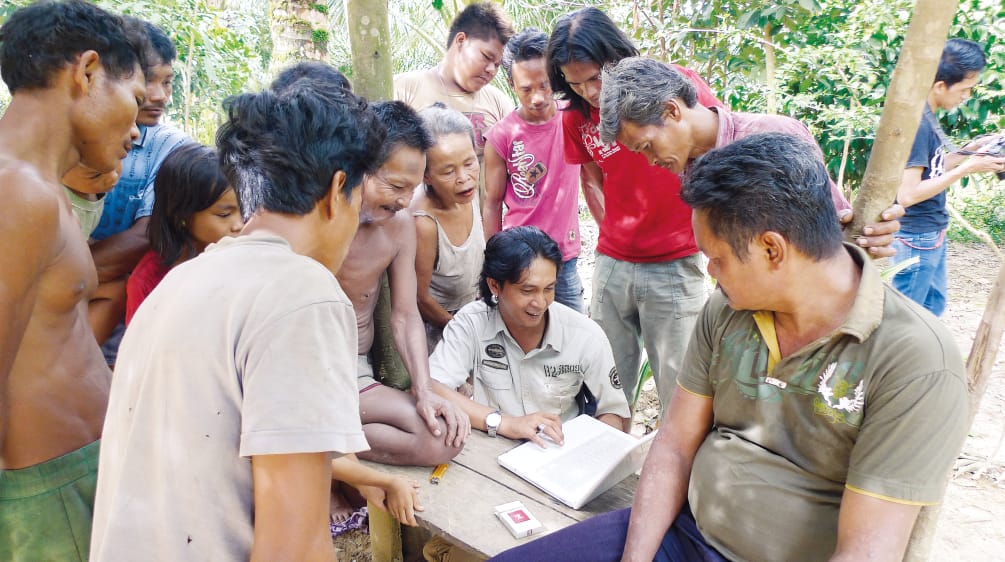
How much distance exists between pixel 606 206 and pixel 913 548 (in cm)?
195

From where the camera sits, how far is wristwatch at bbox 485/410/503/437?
8.20 feet

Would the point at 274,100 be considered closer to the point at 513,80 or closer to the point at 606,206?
the point at 606,206

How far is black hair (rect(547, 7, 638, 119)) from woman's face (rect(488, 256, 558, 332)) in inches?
33.8

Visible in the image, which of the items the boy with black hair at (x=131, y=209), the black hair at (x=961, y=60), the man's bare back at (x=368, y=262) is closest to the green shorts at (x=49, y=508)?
the boy with black hair at (x=131, y=209)

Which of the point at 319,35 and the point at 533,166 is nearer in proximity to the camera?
the point at 319,35

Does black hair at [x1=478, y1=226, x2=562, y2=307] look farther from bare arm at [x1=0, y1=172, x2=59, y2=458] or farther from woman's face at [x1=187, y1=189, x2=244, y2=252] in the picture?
bare arm at [x1=0, y1=172, x2=59, y2=458]

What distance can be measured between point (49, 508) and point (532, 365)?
1.71m

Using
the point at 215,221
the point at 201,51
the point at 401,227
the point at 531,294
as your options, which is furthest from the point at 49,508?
the point at 201,51

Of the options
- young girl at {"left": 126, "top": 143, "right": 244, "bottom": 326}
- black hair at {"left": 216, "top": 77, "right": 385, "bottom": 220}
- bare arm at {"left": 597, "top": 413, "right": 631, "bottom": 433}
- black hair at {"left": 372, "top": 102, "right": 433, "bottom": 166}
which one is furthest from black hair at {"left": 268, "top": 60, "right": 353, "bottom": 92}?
bare arm at {"left": 597, "top": 413, "right": 631, "bottom": 433}

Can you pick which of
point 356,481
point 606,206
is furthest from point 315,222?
point 606,206

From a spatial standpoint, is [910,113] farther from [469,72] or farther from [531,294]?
[469,72]

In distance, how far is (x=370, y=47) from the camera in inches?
96.3

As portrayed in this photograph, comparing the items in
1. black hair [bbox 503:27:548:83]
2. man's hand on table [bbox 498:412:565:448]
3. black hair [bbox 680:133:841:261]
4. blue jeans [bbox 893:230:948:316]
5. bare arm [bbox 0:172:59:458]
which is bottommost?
man's hand on table [bbox 498:412:565:448]

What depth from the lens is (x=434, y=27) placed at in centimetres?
1227
